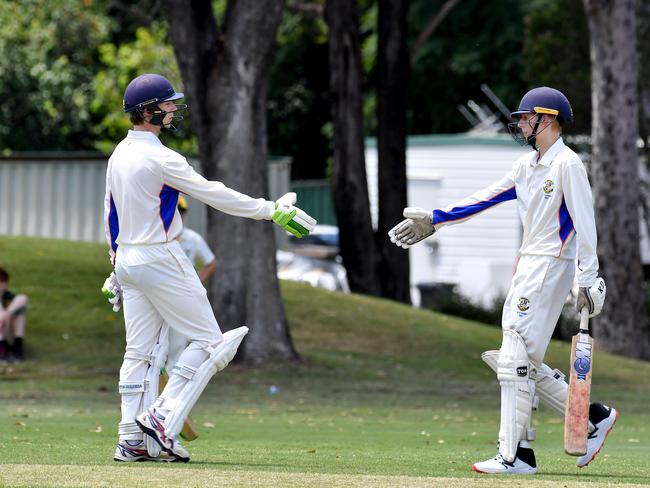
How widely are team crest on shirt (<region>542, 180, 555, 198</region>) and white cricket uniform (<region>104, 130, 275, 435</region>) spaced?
163 cm

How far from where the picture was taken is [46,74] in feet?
155

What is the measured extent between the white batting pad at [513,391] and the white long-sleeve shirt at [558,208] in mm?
556

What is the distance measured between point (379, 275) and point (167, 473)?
66.7 ft

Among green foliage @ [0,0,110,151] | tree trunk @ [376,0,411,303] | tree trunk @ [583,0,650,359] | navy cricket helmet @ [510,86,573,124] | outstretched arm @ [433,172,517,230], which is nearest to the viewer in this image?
navy cricket helmet @ [510,86,573,124]

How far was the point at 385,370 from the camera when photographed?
20.0m

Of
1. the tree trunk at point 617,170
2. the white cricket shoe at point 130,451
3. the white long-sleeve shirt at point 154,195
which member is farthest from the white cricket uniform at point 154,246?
the tree trunk at point 617,170

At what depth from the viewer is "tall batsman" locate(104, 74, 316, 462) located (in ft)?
28.4

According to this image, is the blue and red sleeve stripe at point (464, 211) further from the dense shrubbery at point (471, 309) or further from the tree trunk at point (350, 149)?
the tree trunk at point (350, 149)

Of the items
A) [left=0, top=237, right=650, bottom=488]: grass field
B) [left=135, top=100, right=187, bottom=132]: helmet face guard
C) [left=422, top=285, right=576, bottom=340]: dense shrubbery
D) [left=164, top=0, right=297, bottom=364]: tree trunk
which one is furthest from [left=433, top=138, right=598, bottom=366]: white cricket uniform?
[left=422, top=285, right=576, bottom=340]: dense shrubbery

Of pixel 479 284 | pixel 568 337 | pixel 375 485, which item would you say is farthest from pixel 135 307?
pixel 479 284

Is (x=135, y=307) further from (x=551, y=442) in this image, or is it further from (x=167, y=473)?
(x=551, y=442)

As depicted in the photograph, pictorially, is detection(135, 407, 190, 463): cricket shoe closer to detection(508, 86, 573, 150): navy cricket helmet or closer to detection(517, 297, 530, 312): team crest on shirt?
detection(517, 297, 530, 312): team crest on shirt

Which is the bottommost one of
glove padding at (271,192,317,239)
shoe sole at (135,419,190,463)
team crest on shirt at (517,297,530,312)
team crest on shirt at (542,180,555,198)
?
shoe sole at (135,419,190,463)

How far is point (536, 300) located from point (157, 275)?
7.36 ft
